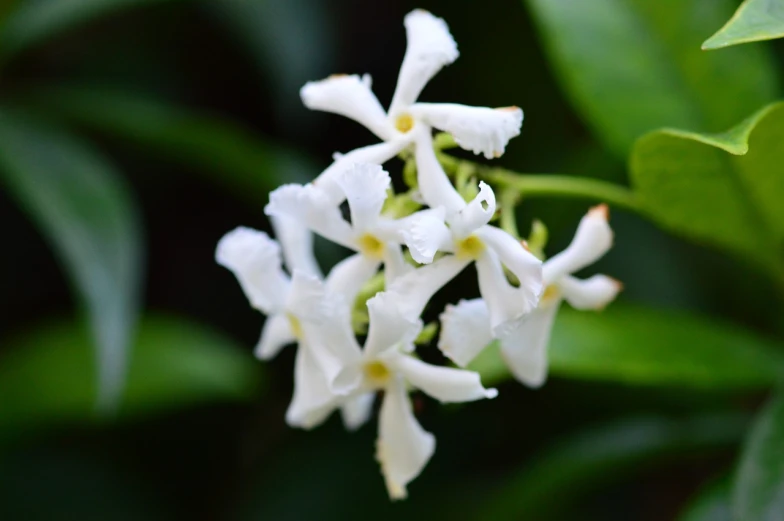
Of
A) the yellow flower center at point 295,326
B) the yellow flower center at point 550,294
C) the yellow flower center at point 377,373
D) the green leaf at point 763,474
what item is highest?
the yellow flower center at point 295,326

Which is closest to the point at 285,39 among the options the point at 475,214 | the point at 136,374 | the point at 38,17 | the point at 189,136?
the point at 189,136

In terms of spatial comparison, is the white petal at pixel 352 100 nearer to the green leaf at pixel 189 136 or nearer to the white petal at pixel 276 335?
the white petal at pixel 276 335

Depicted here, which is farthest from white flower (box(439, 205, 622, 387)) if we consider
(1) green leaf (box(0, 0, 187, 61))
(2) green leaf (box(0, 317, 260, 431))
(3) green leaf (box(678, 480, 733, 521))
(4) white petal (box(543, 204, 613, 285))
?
(1) green leaf (box(0, 0, 187, 61))

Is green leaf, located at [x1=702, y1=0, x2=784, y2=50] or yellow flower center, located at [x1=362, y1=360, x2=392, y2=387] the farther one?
yellow flower center, located at [x1=362, y1=360, x2=392, y2=387]

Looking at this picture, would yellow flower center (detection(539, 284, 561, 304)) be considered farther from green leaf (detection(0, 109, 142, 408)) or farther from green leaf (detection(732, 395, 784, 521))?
green leaf (detection(0, 109, 142, 408))

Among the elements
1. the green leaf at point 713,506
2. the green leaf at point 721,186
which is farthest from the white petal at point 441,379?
the green leaf at point 713,506

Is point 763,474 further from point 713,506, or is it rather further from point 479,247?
point 479,247
